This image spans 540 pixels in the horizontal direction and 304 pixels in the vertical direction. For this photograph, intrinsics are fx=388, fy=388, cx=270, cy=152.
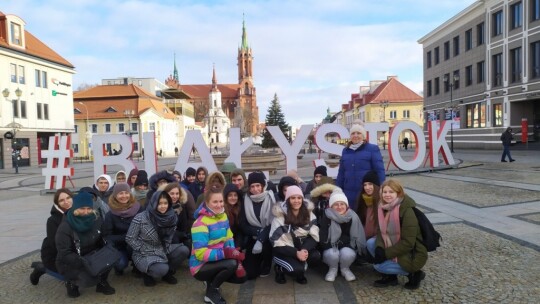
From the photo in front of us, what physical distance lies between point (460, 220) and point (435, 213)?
890 mm

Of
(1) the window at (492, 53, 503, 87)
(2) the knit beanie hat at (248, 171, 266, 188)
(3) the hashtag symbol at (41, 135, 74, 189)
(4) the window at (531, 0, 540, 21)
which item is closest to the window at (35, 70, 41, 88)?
(3) the hashtag symbol at (41, 135, 74, 189)

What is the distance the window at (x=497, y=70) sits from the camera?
32281mm

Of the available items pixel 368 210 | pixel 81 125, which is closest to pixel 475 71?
pixel 368 210

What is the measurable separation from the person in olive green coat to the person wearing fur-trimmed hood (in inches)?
33.1

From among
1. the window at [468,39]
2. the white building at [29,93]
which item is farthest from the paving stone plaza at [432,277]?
the window at [468,39]

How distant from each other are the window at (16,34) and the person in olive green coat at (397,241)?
41260 millimetres

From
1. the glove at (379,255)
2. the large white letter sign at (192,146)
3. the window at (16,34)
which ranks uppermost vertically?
the window at (16,34)

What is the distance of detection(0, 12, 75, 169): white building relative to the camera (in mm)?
34312

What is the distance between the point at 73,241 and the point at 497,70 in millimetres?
36324

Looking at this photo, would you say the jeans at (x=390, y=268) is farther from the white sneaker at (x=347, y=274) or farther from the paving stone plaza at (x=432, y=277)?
the white sneaker at (x=347, y=274)

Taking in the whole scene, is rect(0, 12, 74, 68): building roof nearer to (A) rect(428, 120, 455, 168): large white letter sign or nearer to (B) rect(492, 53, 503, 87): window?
(A) rect(428, 120, 455, 168): large white letter sign

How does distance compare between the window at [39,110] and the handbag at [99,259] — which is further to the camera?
the window at [39,110]

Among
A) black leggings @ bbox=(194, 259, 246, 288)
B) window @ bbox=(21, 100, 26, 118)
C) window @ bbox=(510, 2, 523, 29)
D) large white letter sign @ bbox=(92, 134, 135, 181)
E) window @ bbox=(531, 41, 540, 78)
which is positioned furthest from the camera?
window @ bbox=(21, 100, 26, 118)

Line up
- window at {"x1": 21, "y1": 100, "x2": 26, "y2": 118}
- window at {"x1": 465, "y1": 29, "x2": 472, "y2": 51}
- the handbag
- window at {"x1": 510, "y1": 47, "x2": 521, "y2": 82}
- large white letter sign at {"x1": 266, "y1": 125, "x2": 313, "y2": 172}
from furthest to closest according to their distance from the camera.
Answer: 1. window at {"x1": 465, "y1": 29, "x2": 472, "y2": 51}
2. window at {"x1": 21, "y1": 100, "x2": 26, "y2": 118}
3. window at {"x1": 510, "y1": 47, "x2": 521, "y2": 82}
4. large white letter sign at {"x1": 266, "y1": 125, "x2": 313, "y2": 172}
5. the handbag
